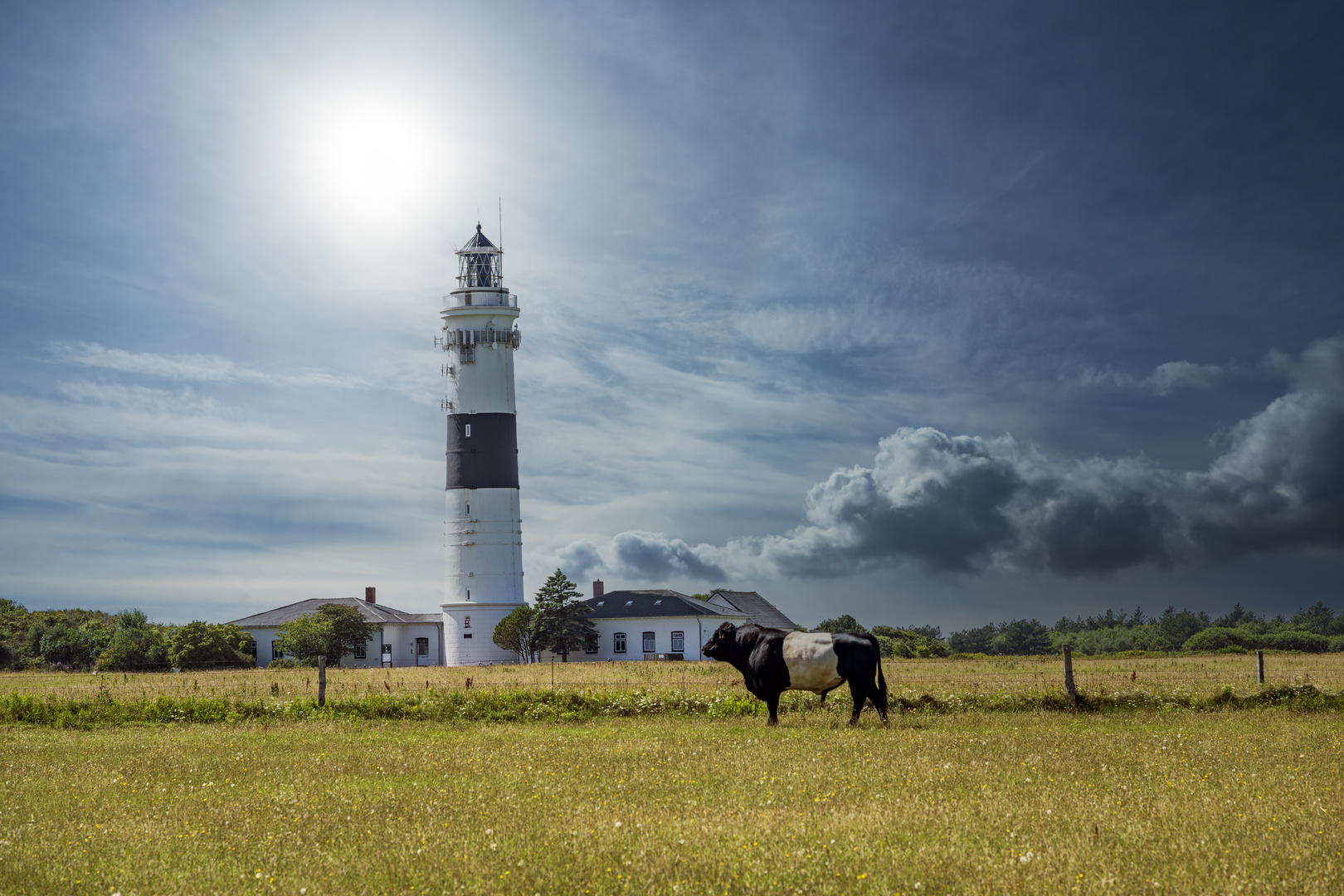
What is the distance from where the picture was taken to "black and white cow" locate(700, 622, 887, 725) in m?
18.3

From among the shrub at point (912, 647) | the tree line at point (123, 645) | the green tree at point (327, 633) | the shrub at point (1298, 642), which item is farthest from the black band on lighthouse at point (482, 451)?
the shrub at point (1298, 642)

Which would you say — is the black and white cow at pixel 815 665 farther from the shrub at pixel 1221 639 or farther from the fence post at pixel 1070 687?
the shrub at pixel 1221 639

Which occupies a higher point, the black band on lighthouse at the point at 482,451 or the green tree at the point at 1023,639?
the black band on lighthouse at the point at 482,451

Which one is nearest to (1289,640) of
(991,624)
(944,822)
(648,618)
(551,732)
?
(991,624)

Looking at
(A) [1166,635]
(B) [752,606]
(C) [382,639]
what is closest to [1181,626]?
(A) [1166,635]

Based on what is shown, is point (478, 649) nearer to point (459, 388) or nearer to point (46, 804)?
point (459, 388)

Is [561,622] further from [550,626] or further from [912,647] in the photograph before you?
[912,647]

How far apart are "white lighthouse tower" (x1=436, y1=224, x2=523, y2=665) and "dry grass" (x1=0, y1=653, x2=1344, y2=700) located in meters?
9.61

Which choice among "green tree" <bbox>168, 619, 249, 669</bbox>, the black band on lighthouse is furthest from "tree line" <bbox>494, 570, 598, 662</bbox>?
"green tree" <bbox>168, 619, 249, 669</bbox>

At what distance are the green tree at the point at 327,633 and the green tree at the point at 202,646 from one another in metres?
3.49

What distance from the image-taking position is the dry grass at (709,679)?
94.2ft

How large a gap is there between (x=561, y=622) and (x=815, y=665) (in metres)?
48.2

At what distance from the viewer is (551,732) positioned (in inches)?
741

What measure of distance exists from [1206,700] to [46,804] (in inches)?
888
